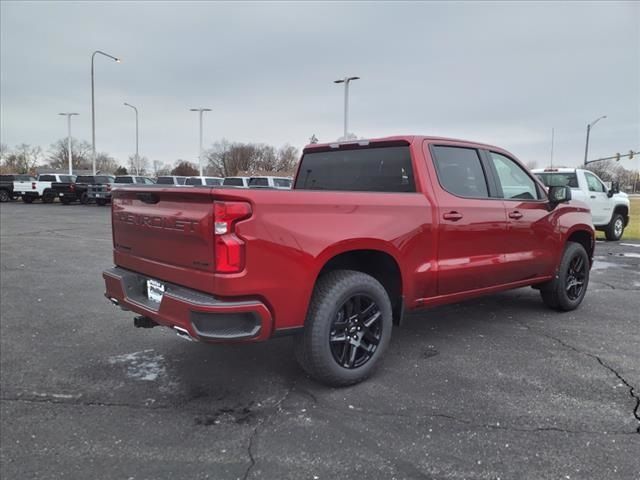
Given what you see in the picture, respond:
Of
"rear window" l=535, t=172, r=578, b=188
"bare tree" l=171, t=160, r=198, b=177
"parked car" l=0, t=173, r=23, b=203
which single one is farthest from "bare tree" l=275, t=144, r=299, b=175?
"rear window" l=535, t=172, r=578, b=188

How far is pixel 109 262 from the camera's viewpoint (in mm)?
8992

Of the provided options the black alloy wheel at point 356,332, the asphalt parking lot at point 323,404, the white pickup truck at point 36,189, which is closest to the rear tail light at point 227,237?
the black alloy wheel at point 356,332

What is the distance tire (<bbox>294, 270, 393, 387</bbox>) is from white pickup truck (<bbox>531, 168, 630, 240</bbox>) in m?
10.0

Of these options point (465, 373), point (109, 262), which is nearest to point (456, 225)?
point (465, 373)

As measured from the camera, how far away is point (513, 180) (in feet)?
16.5

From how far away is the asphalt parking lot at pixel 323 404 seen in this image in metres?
2.67

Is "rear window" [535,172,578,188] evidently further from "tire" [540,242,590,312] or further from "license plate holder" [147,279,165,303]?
"license plate holder" [147,279,165,303]

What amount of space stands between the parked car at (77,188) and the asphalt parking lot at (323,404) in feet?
87.7

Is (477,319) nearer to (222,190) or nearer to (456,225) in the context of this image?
(456,225)

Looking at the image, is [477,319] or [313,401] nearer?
[313,401]

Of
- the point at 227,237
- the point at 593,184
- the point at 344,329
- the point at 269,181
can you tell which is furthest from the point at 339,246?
the point at 269,181

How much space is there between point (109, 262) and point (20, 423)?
6198 mm

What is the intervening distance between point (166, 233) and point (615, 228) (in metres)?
13.7

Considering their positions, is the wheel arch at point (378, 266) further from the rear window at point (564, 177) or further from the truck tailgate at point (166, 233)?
the rear window at point (564, 177)
